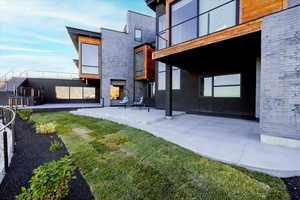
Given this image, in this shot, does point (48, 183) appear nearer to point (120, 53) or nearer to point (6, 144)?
point (6, 144)

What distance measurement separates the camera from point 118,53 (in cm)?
1263

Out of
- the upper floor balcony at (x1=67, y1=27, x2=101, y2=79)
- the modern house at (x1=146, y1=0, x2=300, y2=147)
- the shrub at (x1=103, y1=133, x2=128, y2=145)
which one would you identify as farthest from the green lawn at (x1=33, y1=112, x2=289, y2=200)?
the upper floor balcony at (x1=67, y1=27, x2=101, y2=79)

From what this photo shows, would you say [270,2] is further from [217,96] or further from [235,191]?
[235,191]

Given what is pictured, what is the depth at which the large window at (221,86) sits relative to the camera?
5927mm

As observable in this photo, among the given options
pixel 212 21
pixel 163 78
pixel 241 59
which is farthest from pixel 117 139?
pixel 163 78

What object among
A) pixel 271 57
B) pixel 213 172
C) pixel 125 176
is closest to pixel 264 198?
pixel 213 172

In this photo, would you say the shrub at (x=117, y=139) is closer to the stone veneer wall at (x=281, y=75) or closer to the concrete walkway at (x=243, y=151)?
the concrete walkway at (x=243, y=151)

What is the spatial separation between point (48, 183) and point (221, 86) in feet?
22.6

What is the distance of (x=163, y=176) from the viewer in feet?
6.53

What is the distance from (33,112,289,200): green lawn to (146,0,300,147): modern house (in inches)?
70.0

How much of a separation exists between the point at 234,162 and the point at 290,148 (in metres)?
1.53

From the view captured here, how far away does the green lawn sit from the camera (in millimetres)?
1633

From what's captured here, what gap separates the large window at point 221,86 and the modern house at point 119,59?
5669 mm

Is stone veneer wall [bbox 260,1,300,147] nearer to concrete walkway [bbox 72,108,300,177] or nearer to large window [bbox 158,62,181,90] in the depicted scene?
concrete walkway [bbox 72,108,300,177]
